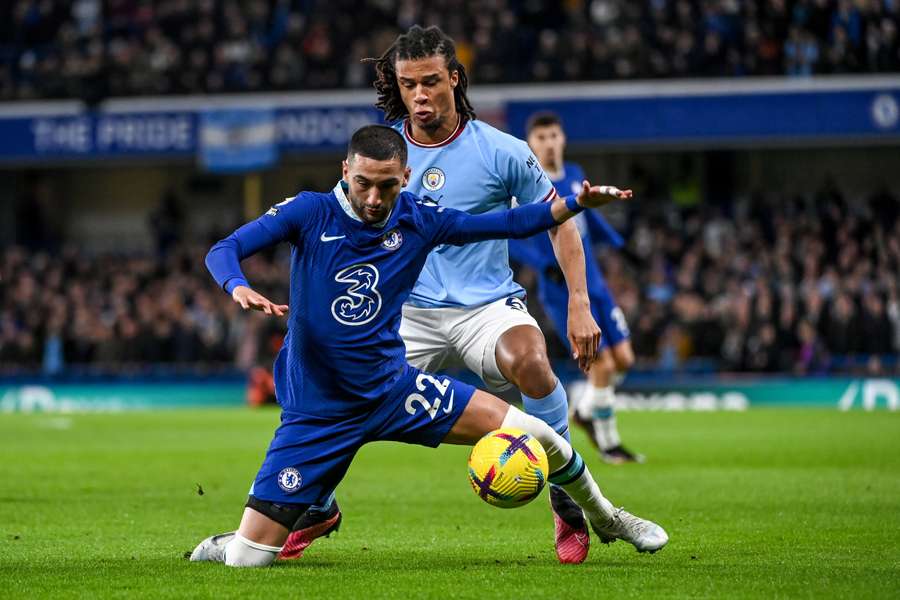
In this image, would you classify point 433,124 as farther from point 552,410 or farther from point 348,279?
point 552,410

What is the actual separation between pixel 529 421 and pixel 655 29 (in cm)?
2172

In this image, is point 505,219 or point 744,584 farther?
point 505,219

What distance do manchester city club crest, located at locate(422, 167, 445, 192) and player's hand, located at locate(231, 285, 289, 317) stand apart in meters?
1.91

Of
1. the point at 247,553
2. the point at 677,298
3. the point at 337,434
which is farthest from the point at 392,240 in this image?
the point at 677,298

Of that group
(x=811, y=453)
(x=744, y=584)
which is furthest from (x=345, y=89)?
(x=744, y=584)

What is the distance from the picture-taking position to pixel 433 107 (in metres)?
7.59

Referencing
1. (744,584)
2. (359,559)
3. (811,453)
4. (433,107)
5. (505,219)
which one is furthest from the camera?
(811,453)

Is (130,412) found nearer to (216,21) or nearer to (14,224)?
(216,21)

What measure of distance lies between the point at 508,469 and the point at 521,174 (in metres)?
1.80

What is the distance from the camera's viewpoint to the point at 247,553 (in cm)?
648

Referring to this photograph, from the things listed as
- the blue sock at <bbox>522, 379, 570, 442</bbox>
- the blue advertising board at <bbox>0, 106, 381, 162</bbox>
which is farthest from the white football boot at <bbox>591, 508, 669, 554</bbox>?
the blue advertising board at <bbox>0, 106, 381, 162</bbox>

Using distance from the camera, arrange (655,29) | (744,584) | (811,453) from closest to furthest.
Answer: (744,584)
(811,453)
(655,29)

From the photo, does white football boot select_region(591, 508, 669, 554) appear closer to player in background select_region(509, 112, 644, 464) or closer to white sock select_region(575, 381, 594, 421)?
player in background select_region(509, 112, 644, 464)

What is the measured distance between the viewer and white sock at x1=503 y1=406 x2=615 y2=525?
6.61 meters
